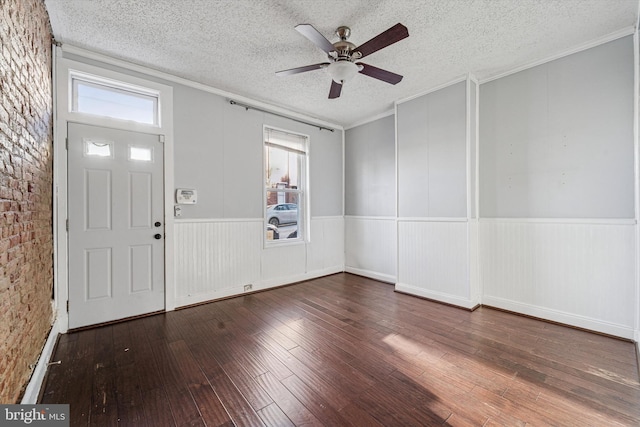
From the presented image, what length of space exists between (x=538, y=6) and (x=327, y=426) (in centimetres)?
345

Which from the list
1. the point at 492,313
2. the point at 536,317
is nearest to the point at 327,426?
the point at 492,313

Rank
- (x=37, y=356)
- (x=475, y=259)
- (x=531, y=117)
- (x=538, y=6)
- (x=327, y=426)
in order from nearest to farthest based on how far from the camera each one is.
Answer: (x=327, y=426)
(x=37, y=356)
(x=538, y=6)
(x=531, y=117)
(x=475, y=259)

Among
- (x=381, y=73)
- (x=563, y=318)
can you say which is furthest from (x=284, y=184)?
(x=563, y=318)

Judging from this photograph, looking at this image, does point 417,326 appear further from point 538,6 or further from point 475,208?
point 538,6

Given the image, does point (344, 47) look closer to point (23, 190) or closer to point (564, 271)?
point (23, 190)

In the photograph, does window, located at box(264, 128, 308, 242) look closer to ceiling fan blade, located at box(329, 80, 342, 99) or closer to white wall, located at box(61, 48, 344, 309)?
white wall, located at box(61, 48, 344, 309)

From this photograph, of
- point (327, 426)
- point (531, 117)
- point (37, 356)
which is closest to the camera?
point (327, 426)

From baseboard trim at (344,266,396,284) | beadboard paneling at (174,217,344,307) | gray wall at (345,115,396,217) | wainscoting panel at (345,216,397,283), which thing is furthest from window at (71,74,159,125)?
baseboard trim at (344,266,396,284)

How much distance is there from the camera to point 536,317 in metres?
2.95

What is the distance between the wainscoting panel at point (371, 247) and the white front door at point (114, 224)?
321cm

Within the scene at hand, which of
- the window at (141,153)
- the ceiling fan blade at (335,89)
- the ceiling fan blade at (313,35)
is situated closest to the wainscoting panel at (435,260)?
the ceiling fan blade at (335,89)

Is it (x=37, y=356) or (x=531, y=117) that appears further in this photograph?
(x=531, y=117)

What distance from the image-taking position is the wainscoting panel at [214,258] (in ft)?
11.0

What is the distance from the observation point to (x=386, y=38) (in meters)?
2.05
